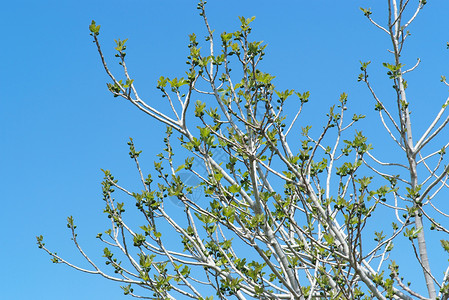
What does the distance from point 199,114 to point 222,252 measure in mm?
1591

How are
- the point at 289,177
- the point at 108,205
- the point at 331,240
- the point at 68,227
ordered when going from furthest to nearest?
the point at 68,227, the point at 108,205, the point at 289,177, the point at 331,240

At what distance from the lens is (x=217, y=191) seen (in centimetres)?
521

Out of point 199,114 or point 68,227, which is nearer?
point 199,114

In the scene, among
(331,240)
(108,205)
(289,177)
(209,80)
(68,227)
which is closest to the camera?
(331,240)

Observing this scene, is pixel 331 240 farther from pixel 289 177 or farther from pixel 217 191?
pixel 217 191

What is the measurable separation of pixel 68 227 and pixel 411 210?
471 centimetres

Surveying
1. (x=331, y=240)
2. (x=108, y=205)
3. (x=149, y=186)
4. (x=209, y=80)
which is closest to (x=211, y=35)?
(x=209, y=80)

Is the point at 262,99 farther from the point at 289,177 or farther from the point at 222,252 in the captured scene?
the point at 222,252

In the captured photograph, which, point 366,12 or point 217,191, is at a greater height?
point 366,12

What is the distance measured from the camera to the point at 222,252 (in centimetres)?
526

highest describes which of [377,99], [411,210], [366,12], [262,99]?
[366,12]

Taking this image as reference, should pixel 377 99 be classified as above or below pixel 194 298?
above

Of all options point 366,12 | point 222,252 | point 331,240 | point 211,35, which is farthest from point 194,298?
point 366,12

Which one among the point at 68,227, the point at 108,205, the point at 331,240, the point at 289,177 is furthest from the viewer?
the point at 68,227
